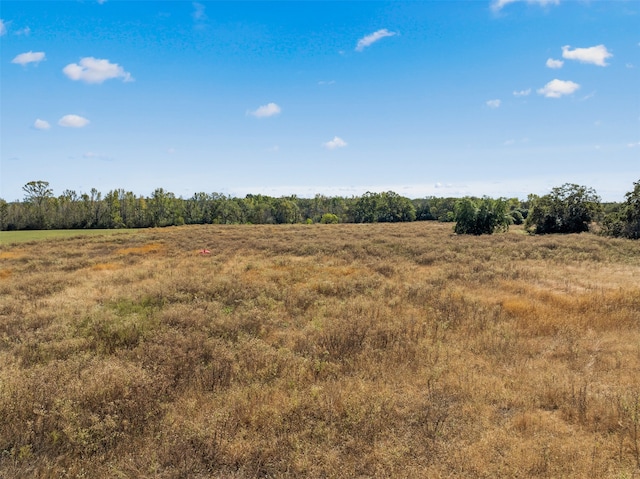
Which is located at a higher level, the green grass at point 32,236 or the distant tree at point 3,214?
the distant tree at point 3,214

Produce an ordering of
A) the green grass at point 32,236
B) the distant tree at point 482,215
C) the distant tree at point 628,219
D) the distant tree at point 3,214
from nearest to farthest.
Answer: the distant tree at point 628,219, the distant tree at point 482,215, the green grass at point 32,236, the distant tree at point 3,214

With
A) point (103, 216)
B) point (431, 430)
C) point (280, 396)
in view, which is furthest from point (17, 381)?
point (103, 216)

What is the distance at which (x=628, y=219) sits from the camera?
33.8m

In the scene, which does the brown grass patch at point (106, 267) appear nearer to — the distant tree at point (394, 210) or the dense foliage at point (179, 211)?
the dense foliage at point (179, 211)

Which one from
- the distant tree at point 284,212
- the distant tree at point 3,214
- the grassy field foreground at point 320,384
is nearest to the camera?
the grassy field foreground at point 320,384

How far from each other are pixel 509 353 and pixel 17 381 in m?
9.86

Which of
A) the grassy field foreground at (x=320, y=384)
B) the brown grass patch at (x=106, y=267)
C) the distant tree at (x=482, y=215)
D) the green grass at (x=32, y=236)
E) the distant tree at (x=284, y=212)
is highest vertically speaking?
the distant tree at (x=284, y=212)

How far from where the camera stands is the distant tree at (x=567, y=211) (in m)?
40.0

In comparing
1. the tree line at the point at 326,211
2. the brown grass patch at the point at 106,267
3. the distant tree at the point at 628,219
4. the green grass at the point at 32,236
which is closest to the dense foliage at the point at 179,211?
the tree line at the point at 326,211

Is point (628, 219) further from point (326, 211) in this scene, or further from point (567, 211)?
point (326, 211)

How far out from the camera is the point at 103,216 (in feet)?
A: 287

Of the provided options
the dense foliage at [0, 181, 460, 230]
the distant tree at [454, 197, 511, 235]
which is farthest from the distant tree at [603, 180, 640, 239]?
the dense foliage at [0, 181, 460, 230]

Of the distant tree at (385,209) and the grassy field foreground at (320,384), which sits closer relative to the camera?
the grassy field foreground at (320,384)

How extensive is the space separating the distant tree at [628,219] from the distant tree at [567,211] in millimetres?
4608
